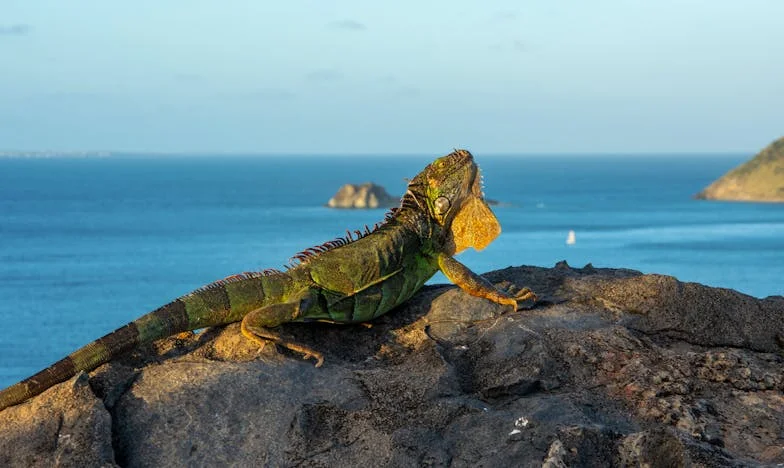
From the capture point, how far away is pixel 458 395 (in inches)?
303

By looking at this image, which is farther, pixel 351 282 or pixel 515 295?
pixel 515 295

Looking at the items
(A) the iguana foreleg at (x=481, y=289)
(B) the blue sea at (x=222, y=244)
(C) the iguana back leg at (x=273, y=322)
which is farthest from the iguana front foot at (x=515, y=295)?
(B) the blue sea at (x=222, y=244)

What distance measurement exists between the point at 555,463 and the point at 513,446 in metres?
0.41

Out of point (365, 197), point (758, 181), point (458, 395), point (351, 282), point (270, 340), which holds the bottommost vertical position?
point (365, 197)

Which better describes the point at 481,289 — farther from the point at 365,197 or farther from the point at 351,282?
the point at 365,197

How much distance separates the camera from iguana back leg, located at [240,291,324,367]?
27.2 feet

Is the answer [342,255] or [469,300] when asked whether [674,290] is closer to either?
[469,300]

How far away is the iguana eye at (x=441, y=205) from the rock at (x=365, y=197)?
124m

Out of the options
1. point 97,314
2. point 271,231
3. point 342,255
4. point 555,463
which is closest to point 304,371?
point 342,255

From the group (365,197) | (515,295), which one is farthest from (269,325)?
(365,197)

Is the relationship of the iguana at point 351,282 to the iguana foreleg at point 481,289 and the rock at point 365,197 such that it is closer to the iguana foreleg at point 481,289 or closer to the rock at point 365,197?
the iguana foreleg at point 481,289

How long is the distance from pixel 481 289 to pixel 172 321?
2917mm

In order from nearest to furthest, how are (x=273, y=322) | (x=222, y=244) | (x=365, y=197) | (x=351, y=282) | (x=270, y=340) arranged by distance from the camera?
1. (x=270, y=340)
2. (x=273, y=322)
3. (x=351, y=282)
4. (x=222, y=244)
5. (x=365, y=197)

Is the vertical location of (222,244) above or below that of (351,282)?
below
